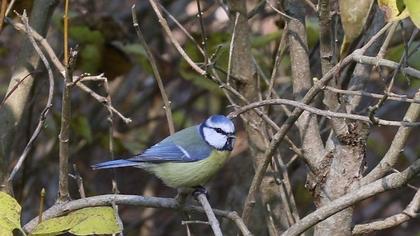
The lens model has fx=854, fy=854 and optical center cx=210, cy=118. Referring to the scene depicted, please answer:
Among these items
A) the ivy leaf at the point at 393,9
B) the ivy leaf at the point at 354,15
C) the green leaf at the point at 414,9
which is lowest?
the ivy leaf at the point at 354,15

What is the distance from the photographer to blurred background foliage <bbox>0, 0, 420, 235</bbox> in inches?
132

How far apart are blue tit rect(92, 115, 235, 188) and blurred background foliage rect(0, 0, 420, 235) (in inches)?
15.5

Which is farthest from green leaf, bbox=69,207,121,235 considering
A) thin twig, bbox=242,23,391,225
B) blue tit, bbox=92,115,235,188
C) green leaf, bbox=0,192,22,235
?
blue tit, bbox=92,115,235,188

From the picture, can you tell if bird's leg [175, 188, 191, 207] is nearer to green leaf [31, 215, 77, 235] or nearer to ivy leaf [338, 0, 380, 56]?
green leaf [31, 215, 77, 235]

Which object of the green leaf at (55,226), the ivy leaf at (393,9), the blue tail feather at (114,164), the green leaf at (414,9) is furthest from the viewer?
the blue tail feather at (114,164)

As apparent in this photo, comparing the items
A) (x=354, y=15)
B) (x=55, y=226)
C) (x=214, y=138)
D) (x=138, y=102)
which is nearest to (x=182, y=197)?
(x=55, y=226)

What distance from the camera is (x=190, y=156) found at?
2816mm

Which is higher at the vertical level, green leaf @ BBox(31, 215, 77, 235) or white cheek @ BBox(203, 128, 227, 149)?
green leaf @ BBox(31, 215, 77, 235)

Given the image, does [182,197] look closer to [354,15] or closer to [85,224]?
[85,224]

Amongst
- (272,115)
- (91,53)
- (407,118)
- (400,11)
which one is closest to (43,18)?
(91,53)

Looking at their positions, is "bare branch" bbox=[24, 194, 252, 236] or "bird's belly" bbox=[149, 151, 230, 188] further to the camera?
"bird's belly" bbox=[149, 151, 230, 188]

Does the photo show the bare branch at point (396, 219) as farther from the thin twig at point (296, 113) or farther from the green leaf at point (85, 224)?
the green leaf at point (85, 224)

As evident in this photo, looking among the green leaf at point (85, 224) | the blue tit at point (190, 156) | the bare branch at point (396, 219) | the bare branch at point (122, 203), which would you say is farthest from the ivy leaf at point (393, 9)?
the blue tit at point (190, 156)

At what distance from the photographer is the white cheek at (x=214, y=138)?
112 inches
